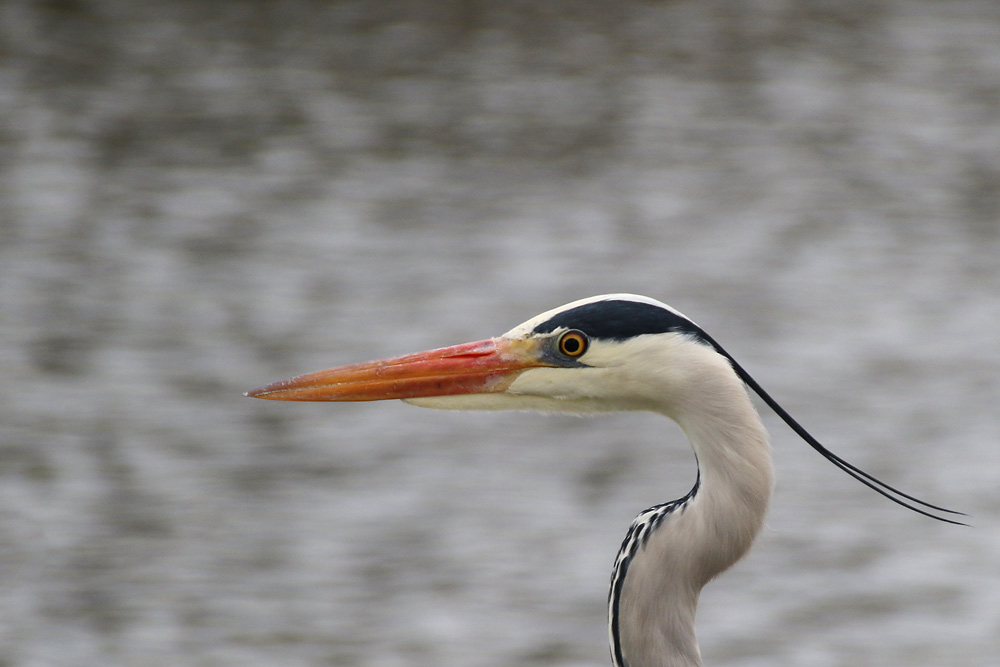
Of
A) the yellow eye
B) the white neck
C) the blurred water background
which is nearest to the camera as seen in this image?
the white neck

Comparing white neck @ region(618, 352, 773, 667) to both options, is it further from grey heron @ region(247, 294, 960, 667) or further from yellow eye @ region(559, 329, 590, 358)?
yellow eye @ region(559, 329, 590, 358)

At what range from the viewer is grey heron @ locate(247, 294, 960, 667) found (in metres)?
2.36

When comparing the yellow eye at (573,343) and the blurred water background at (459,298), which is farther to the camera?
the blurred water background at (459,298)

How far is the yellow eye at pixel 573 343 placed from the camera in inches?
→ 99.3

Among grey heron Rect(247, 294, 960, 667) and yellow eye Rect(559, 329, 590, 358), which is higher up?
yellow eye Rect(559, 329, 590, 358)

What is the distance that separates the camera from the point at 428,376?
2637 mm

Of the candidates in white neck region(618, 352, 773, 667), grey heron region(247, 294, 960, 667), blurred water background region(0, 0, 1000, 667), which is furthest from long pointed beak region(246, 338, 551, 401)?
blurred water background region(0, 0, 1000, 667)

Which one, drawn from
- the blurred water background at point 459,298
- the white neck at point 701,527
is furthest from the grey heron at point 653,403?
the blurred water background at point 459,298

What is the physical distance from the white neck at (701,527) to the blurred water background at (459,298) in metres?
2.42

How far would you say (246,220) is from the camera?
7.81 meters

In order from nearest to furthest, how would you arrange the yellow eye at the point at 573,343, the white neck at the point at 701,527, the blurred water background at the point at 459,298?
the white neck at the point at 701,527, the yellow eye at the point at 573,343, the blurred water background at the point at 459,298

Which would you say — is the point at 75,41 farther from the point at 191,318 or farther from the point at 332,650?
the point at 332,650

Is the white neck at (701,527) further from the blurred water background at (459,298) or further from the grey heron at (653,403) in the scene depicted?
the blurred water background at (459,298)

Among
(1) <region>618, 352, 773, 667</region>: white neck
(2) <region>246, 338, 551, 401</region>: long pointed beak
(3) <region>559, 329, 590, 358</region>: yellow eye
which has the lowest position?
(1) <region>618, 352, 773, 667</region>: white neck
